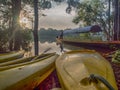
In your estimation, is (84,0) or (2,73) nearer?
(2,73)

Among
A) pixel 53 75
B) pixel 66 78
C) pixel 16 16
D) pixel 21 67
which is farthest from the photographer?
pixel 16 16

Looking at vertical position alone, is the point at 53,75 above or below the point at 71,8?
below

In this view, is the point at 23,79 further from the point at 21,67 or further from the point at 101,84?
the point at 101,84

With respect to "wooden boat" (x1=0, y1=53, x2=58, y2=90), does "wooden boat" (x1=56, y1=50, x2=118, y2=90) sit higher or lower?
higher

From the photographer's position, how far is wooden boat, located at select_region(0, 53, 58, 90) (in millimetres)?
4418

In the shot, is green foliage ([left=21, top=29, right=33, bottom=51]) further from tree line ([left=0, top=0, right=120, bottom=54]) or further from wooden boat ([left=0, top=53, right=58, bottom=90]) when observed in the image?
wooden boat ([left=0, top=53, right=58, bottom=90])

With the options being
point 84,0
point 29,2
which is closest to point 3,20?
point 29,2

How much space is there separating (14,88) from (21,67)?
800 mm

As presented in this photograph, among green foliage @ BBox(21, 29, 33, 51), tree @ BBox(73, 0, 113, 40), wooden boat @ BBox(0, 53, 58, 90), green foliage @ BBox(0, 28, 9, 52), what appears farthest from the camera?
tree @ BBox(73, 0, 113, 40)

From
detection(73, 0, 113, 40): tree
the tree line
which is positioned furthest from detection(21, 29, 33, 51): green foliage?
detection(73, 0, 113, 40): tree

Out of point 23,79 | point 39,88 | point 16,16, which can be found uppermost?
point 16,16

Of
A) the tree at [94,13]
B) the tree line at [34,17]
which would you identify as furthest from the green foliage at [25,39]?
the tree at [94,13]

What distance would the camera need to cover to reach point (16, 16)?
68.5 ft

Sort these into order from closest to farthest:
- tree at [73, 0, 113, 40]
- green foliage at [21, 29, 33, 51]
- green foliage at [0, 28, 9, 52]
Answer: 1. green foliage at [0, 28, 9, 52]
2. green foliage at [21, 29, 33, 51]
3. tree at [73, 0, 113, 40]
